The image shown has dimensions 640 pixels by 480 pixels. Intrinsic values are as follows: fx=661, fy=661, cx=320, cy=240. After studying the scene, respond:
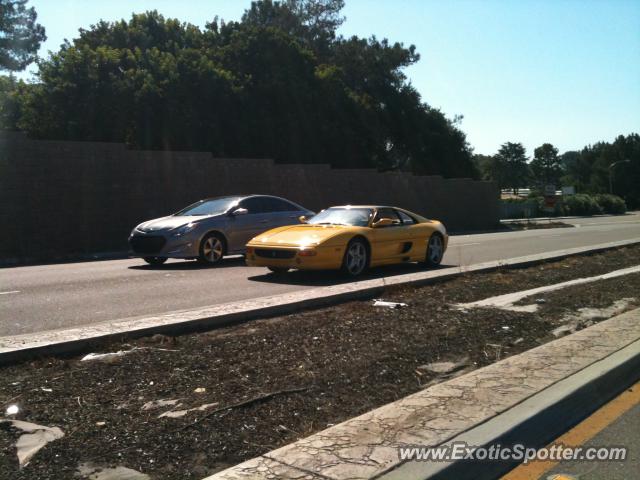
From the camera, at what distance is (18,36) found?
42.2 m

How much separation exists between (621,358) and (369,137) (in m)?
38.5

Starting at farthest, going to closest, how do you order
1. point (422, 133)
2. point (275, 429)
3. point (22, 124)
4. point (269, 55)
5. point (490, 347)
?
point (422, 133) → point (269, 55) → point (22, 124) → point (490, 347) → point (275, 429)

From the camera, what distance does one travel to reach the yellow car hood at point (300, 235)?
34.7ft

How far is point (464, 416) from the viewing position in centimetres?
412

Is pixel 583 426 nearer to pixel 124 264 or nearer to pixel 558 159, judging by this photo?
pixel 124 264

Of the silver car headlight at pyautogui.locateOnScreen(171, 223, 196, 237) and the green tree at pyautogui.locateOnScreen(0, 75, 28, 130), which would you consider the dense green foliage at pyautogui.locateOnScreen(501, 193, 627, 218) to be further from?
the silver car headlight at pyautogui.locateOnScreen(171, 223, 196, 237)

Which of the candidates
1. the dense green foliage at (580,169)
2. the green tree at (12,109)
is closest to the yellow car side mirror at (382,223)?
the green tree at (12,109)

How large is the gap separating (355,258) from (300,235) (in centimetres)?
101

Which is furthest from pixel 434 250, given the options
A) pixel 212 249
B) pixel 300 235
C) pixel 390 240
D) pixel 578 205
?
pixel 578 205

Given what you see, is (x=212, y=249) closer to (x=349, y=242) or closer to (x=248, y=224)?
(x=248, y=224)

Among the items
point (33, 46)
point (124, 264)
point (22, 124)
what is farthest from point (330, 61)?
point (124, 264)

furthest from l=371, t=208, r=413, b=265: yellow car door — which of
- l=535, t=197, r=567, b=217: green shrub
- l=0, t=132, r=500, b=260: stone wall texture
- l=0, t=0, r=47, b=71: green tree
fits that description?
l=535, t=197, r=567, b=217: green shrub

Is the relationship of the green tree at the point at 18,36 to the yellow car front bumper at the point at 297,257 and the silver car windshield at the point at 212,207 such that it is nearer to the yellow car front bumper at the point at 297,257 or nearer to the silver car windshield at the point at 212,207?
the silver car windshield at the point at 212,207

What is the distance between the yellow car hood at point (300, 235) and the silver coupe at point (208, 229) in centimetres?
221
